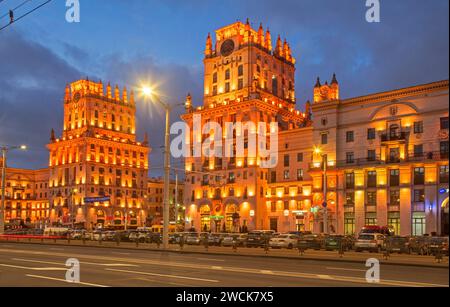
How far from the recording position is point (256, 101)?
94312mm

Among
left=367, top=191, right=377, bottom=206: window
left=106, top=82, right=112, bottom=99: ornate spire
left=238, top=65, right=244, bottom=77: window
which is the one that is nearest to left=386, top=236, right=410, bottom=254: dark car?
left=367, top=191, right=377, bottom=206: window

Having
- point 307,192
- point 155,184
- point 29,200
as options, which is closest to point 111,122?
point 155,184

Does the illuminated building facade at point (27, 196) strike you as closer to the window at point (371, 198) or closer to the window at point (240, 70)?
the window at point (240, 70)

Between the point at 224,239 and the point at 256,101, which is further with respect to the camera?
the point at 256,101

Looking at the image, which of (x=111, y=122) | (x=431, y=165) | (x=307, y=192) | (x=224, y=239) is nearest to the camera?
(x=224, y=239)

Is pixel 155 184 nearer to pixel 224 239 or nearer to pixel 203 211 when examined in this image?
pixel 203 211

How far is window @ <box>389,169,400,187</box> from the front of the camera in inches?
2753

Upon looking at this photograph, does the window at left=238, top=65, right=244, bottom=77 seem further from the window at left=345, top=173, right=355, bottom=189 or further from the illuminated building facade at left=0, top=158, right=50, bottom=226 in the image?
the illuminated building facade at left=0, top=158, right=50, bottom=226

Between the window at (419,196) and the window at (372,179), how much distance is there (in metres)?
5.65

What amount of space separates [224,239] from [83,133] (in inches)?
3501

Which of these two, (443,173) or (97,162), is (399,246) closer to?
(443,173)

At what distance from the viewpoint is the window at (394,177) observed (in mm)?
69938

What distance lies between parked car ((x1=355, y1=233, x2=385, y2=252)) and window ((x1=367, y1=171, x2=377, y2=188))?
2861 cm

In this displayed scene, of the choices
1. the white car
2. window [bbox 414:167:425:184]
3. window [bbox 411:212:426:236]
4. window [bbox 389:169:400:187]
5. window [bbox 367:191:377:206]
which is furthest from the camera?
window [bbox 367:191:377:206]
